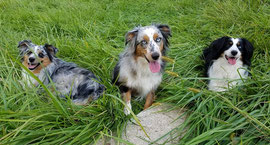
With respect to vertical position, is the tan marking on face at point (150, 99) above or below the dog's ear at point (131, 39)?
below

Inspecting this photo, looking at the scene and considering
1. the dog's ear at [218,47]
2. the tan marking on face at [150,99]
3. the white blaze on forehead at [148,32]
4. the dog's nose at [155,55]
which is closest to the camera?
the dog's nose at [155,55]

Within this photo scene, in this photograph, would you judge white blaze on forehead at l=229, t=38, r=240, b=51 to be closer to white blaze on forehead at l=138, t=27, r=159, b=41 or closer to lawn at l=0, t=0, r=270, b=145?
lawn at l=0, t=0, r=270, b=145

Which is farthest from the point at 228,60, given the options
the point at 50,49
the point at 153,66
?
the point at 50,49

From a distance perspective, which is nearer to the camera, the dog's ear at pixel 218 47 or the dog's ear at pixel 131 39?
the dog's ear at pixel 131 39

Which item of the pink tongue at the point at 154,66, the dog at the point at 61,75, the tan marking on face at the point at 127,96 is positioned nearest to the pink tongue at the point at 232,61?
the pink tongue at the point at 154,66

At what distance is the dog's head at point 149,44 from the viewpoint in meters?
2.41

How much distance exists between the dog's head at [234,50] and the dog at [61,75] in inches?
70.9

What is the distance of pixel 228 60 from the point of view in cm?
277

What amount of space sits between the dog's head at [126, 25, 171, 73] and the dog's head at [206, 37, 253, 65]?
2.78ft

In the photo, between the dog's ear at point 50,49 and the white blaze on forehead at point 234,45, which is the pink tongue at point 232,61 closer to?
the white blaze on forehead at point 234,45

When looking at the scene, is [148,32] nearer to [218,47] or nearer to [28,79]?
[218,47]

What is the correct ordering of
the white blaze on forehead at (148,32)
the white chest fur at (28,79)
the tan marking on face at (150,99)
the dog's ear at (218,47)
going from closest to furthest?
the white chest fur at (28,79) → the white blaze on forehead at (148,32) → the tan marking on face at (150,99) → the dog's ear at (218,47)

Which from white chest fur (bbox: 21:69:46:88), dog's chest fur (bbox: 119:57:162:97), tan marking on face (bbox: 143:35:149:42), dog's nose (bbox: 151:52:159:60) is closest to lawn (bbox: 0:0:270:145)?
white chest fur (bbox: 21:69:46:88)

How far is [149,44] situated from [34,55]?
1.61 metres
